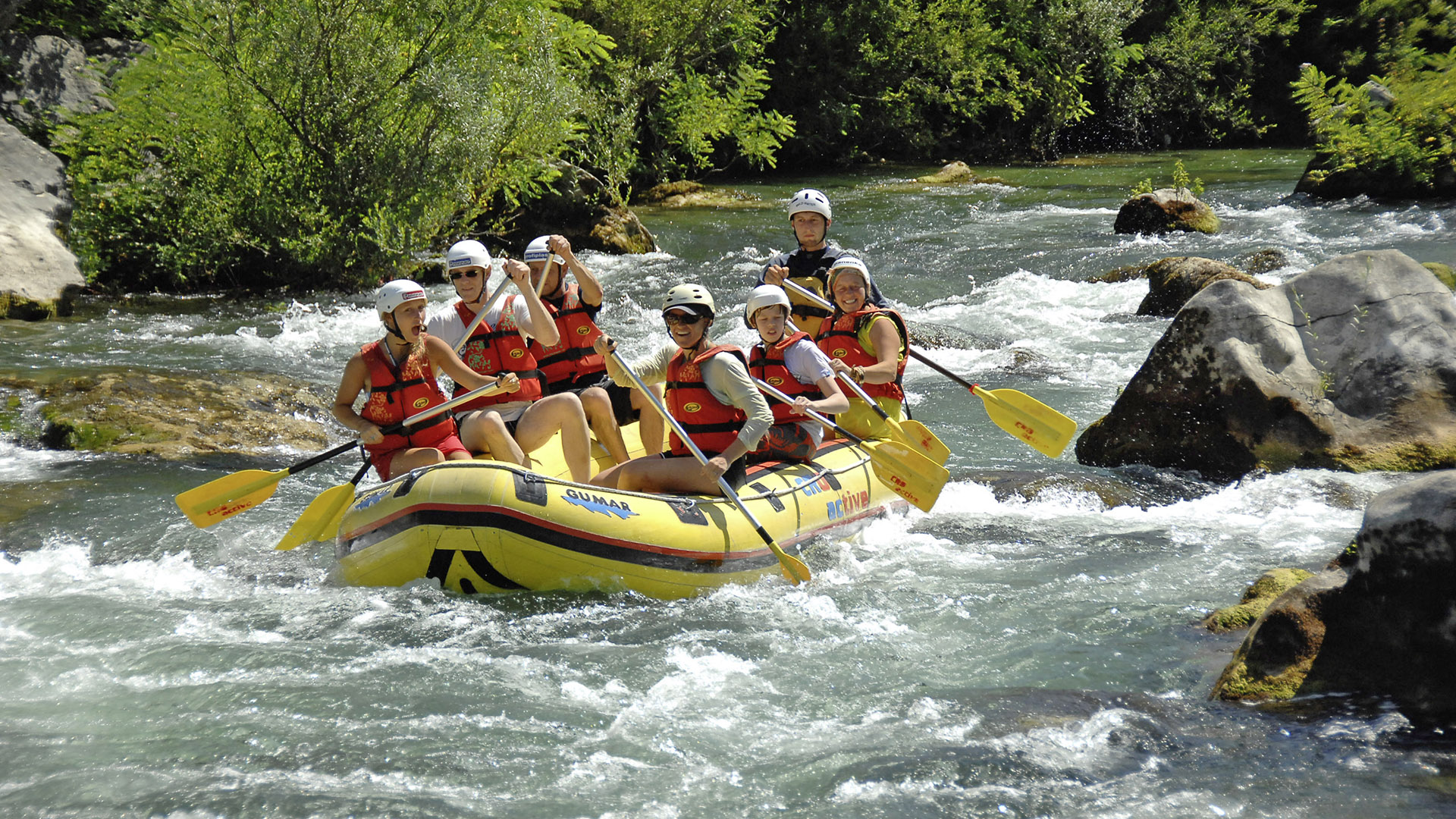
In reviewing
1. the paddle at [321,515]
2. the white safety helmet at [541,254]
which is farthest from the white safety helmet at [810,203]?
the paddle at [321,515]

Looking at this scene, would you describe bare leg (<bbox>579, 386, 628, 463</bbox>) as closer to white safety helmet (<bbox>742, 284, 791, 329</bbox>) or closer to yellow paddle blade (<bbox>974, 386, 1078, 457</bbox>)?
white safety helmet (<bbox>742, 284, 791, 329</bbox>)

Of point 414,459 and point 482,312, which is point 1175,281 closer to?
point 482,312

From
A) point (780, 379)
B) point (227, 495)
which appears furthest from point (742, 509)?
point (227, 495)

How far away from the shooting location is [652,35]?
17391 mm

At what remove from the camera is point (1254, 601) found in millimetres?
4523

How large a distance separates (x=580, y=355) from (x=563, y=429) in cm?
76

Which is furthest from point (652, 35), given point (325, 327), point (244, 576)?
point (244, 576)

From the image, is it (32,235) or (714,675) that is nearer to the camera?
(714,675)

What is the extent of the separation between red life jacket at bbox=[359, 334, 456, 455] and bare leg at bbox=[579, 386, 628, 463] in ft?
2.59

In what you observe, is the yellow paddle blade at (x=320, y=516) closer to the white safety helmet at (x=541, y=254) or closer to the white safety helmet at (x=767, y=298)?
the white safety helmet at (x=541, y=254)

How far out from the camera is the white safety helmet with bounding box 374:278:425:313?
16.9 ft

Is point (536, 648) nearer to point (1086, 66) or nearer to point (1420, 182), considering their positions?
point (1420, 182)

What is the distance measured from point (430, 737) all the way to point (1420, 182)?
13.8m

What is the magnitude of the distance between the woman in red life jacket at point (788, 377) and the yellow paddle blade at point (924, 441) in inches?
22.9
